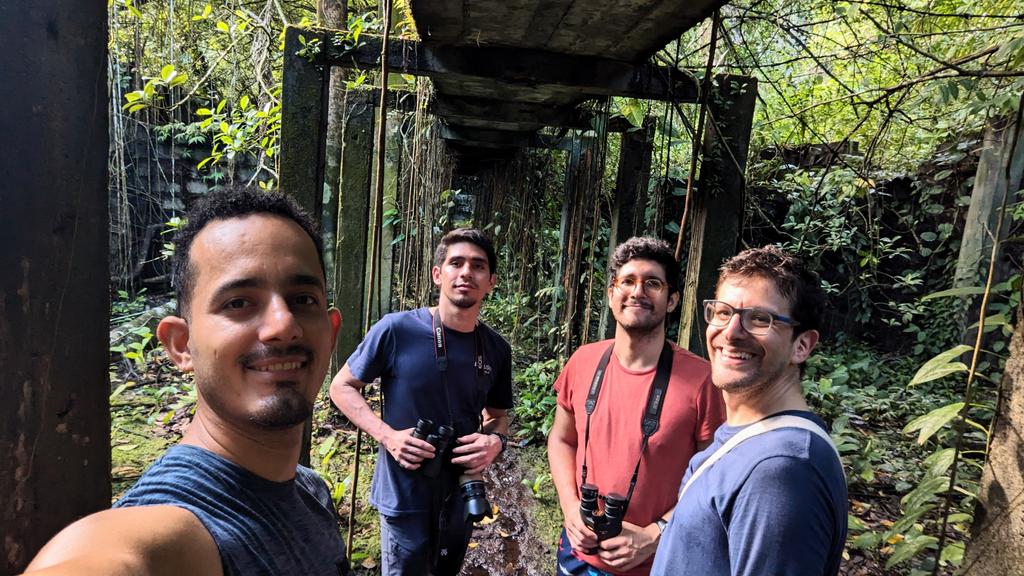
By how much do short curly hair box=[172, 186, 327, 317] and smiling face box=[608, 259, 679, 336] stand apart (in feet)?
4.51

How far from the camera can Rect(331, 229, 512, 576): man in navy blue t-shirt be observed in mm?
2285

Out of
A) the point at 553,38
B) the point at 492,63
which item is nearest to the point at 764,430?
the point at 553,38

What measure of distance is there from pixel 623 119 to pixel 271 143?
3094mm

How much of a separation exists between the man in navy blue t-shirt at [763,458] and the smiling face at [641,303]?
1.41ft

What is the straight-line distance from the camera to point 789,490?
3.65ft

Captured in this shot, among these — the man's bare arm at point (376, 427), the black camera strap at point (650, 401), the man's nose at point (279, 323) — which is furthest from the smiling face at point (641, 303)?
the man's nose at point (279, 323)

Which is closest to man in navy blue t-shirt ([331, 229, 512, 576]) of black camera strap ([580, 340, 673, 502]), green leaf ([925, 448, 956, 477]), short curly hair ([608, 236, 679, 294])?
black camera strap ([580, 340, 673, 502])

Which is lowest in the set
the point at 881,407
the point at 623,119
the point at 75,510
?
the point at 881,407

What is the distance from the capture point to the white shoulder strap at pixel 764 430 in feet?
4.03

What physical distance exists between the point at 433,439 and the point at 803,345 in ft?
5.00

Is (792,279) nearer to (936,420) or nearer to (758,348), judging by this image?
(758,348)

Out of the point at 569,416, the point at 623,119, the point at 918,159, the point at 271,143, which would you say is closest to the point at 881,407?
the point at 918,159

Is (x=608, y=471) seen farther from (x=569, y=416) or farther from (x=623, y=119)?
(x=623, y=119)

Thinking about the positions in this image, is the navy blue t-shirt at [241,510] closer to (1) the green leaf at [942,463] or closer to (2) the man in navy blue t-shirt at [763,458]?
(2) the man in navy blue t-shirt at [763,458]
